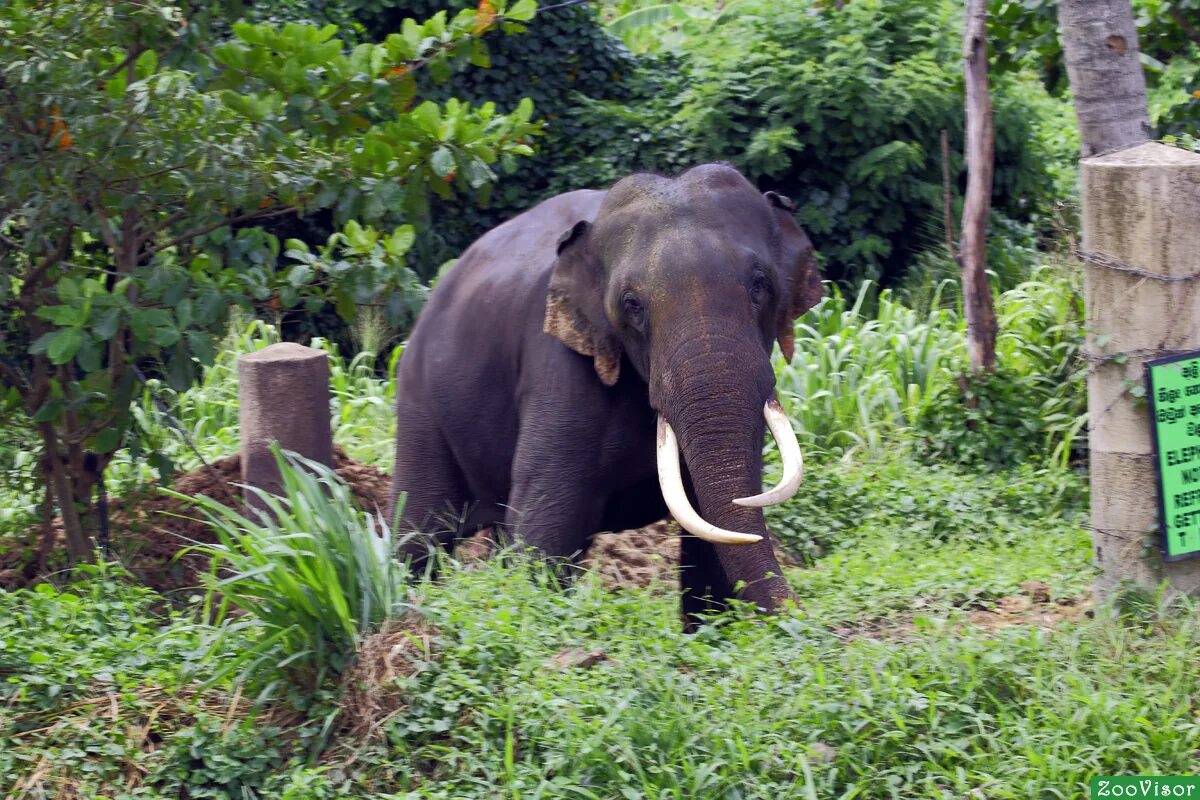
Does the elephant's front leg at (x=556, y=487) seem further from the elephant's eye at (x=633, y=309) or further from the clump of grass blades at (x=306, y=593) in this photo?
the clump of grass blades at (x=306, y=593)

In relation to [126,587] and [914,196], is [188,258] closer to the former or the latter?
[126,587]

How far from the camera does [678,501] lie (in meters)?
4.77

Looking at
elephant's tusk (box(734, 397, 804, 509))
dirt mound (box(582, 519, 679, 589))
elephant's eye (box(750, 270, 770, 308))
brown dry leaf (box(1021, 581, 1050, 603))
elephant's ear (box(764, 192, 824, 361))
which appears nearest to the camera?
elephant's tusk (box(734, 397, 804, 509))

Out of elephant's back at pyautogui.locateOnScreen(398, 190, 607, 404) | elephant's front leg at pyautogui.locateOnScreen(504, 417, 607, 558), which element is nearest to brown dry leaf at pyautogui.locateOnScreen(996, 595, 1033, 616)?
elephant's front leg at pyautogui.locateOnScreen(504, 417, 607, 558)

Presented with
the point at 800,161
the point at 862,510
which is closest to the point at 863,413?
the point at 862,510

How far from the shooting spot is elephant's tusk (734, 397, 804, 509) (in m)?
4.49

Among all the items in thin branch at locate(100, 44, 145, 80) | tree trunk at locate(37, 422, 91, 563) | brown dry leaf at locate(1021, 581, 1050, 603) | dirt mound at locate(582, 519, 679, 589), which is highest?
thin branch at locate(100, 44, 145, 80)

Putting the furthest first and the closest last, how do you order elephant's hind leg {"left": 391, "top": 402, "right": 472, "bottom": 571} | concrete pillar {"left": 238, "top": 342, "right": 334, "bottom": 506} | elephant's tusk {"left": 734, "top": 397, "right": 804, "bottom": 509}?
elephant's hind leg {"left": 391, "top": 402, "right": 472, "bottom": 571}, concrete pillar {"left": 238, "top": 342, "right": 334, "bottom": 506}, elephant's tusk {"left": 734, "top": 397, "right": 804, "bottom": 509}

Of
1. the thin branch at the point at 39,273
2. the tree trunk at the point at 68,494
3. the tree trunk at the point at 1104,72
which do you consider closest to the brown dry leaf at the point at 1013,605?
the tree trunk at the point at 1104,72

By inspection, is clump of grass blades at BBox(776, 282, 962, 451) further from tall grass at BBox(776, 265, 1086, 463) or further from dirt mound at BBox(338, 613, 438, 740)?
dirt mound at BBox(338, 613, 438, 740)

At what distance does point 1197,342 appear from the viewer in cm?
460

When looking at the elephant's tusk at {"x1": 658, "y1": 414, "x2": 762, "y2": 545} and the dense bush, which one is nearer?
the elephant's tusk at {"x1": 658, "y1": 414, "x2": 762, "y2": 545}

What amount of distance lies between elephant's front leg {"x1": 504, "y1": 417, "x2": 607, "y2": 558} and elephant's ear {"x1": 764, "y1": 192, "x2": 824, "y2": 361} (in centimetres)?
82

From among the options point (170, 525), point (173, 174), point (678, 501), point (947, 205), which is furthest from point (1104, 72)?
point (170, 525)
